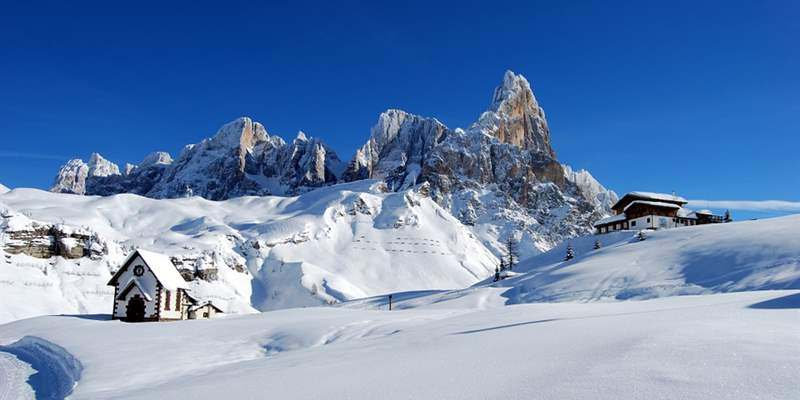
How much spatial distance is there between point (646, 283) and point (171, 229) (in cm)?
10592

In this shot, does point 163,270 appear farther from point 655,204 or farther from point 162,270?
point 655,204

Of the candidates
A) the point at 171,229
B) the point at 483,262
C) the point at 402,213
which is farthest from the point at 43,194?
the point at 483,262

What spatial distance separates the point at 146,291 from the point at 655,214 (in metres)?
60.2

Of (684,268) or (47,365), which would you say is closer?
(47,365)

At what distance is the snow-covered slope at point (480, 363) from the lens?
703cm

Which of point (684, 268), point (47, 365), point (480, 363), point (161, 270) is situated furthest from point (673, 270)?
point (161, 270)

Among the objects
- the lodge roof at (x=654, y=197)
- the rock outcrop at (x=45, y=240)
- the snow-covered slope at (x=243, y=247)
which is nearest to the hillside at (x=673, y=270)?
the lodge roof at (x=654, y=197)

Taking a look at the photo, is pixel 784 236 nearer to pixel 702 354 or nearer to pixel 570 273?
pixel 570 273

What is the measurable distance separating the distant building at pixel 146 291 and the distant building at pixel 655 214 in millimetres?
56208

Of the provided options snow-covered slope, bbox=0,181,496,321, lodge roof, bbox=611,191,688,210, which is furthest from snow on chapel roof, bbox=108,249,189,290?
lodge roof, bbox=611,191,688,210

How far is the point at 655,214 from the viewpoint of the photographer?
72.2 meters

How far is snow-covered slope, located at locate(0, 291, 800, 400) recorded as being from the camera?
277 inches

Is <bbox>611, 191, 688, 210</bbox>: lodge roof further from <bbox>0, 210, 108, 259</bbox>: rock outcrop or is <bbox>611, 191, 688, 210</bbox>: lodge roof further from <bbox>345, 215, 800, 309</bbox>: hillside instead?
<bbox>0, 210, 108, 259</bbox>: rock outcrop

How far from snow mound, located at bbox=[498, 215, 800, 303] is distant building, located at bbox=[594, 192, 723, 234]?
73.7ft
